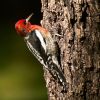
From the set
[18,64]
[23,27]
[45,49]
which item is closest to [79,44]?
[45,49]

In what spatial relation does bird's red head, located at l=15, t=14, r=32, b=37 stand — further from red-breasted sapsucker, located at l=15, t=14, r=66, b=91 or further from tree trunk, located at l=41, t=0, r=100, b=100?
tree trunk, located at l=41, t=0, r=100, b=100

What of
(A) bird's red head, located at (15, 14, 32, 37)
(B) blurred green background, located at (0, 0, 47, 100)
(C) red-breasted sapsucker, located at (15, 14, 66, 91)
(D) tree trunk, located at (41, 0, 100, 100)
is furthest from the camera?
(B) blurred green background, located at (0, 0, 47, 100)

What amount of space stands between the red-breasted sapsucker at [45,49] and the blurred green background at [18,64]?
3.28 metres

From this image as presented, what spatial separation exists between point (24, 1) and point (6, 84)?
2599 mm

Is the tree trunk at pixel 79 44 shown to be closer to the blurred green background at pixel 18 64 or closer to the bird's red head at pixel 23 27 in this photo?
the bird's red head at pixel 23 27

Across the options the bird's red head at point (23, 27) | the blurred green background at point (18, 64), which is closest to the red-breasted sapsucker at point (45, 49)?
the bird's red head at point (23, 27)

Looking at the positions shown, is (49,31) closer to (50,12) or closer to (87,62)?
(50,12)

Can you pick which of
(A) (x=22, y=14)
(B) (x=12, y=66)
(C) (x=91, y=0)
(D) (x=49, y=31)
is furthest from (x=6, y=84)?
(C) (x=91, y=0)

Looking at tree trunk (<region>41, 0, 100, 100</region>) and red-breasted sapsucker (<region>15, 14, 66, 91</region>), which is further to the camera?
red-breasted sapsucker (<region>15, 14, 66, 91</region>)

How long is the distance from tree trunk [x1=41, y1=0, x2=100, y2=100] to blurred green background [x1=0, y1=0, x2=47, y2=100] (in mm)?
3608

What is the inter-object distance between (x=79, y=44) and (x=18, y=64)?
4.76 meters

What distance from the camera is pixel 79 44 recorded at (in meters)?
3.90

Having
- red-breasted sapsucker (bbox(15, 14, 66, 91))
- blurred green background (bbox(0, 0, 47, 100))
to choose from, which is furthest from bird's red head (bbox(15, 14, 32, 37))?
blurred green background (bbox(0, 0, 47, 100))

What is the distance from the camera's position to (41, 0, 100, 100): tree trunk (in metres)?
3.84
